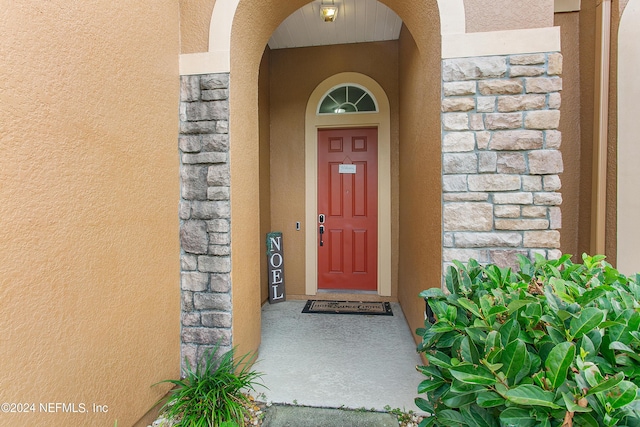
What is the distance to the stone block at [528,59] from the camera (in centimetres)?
177

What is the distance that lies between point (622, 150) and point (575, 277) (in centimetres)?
163

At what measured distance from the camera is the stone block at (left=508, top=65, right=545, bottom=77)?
178cm

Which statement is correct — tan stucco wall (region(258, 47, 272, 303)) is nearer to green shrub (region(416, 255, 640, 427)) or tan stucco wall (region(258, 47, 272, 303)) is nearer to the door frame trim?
the door frame trim

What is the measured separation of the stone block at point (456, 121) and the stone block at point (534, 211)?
58 centimetres

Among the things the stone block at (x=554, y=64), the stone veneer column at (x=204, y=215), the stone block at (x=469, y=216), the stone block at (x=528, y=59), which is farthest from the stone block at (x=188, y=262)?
the stone block at (x=554, y=64)

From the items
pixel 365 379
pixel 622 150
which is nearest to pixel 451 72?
pixel 622 150

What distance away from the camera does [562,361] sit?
0.72 metres

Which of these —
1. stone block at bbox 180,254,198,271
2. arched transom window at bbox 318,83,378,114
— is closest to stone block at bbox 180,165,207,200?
stone block at bbox 180,254,198,271

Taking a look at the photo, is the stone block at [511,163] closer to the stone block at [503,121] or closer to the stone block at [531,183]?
the stone block at [531,183]

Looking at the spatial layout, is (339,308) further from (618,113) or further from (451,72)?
(618,113)

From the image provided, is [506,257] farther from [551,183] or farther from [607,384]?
[607,384]

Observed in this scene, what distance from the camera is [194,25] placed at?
2029 mm

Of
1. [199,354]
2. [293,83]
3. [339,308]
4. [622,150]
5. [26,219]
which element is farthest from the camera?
[293,83]

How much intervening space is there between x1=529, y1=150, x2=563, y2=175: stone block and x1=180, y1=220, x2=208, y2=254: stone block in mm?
1999
